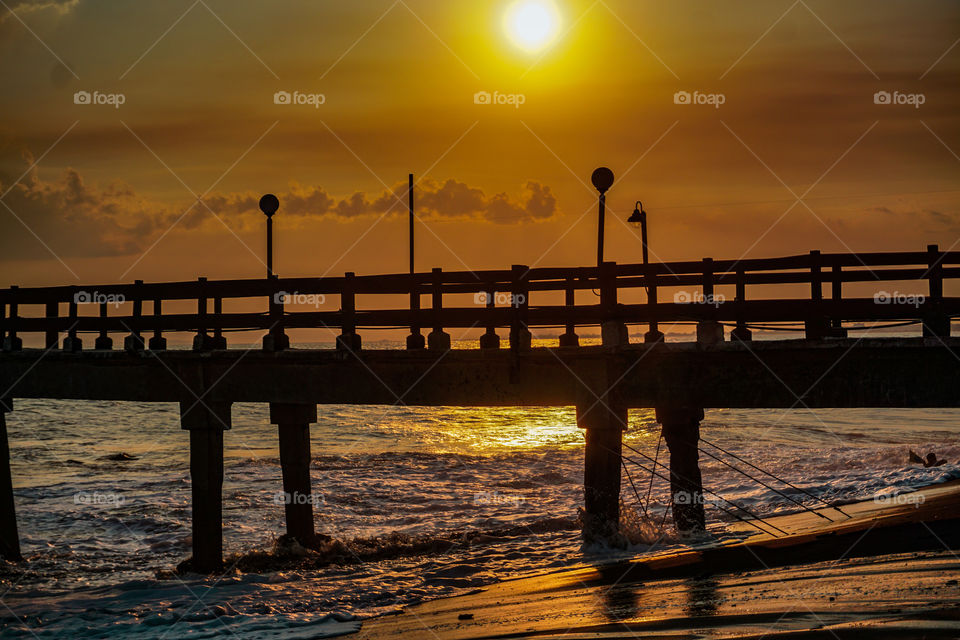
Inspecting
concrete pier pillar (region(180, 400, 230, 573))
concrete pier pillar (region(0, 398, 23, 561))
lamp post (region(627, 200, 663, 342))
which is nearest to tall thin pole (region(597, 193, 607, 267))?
lamp post (region(627, 200, 663, 342))

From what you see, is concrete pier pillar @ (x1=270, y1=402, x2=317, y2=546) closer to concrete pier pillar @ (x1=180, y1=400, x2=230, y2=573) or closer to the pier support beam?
concrete pier pillar @ (x1=180, y1=400, x2=230, y2=573)

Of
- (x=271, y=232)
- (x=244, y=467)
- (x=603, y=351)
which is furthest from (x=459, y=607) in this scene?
(x=244, y=467)

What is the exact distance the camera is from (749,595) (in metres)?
9.91

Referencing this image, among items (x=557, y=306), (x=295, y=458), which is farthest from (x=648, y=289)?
(x=295, y=458)

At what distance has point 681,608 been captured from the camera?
9.64 meters

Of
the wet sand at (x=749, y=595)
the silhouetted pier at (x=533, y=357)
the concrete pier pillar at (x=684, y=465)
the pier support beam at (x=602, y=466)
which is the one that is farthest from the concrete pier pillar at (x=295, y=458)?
the concrete pier pillar at (x=684, y=465)

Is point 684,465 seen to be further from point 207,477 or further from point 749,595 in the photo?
point 207,477

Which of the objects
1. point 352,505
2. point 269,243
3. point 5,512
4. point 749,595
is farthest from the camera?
point 352,505

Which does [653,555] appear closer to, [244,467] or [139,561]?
[139,561]

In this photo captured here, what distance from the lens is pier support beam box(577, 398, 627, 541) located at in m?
13.8

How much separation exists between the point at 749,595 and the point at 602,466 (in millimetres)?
4242

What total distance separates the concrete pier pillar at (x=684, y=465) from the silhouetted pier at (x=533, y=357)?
34 millimetres

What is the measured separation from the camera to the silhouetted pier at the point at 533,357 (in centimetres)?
1238

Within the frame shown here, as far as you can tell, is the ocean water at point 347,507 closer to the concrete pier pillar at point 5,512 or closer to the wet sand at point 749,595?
the concrete pier pillar at point 5,512
